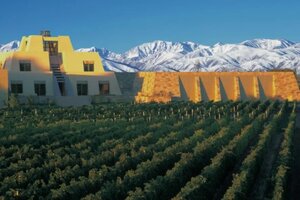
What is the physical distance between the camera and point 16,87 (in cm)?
6312

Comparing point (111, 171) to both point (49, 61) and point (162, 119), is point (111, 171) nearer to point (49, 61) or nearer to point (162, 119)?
point (162, 119)

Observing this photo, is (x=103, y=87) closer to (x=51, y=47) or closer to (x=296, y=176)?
(x=51, y=47)

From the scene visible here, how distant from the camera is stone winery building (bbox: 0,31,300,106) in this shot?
64438 mm

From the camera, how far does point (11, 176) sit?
21516 mm

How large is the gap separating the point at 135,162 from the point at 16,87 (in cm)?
4099

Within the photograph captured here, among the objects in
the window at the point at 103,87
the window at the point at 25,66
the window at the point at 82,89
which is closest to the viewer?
the window at the point at 25,66

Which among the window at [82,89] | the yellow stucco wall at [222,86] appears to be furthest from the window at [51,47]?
the yellow stucco wall at [222,86]

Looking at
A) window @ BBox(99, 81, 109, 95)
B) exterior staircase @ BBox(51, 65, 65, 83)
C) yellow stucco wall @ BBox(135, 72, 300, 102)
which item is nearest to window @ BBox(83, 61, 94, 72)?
window @ BBox(99, 81, 109, 95)

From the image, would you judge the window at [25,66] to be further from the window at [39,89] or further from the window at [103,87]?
the window at [103,87]

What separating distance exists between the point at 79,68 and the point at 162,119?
2711cm

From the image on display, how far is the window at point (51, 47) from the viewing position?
7275 cm

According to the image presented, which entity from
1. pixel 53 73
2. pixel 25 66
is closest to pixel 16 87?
pixel 25 66

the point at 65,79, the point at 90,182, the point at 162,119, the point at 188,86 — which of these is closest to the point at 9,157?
the point at 90,182

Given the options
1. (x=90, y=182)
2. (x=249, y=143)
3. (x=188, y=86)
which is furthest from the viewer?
(x=188, y=86)
